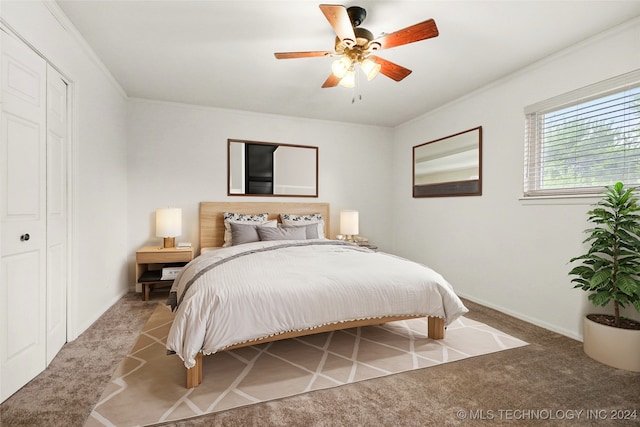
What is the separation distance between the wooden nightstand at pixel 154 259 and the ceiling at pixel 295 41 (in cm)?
193

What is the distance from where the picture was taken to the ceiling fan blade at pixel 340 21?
178 centimetres

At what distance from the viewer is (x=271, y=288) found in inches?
80.2

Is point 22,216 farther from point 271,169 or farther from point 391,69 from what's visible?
point 271,169

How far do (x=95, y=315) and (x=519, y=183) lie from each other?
439cm

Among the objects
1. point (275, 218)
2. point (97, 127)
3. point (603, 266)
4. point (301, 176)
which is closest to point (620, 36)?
point (603, 266)

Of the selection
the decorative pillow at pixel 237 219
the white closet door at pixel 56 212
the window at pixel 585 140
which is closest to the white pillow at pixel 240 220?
the decorative pillow at pixel 237 219

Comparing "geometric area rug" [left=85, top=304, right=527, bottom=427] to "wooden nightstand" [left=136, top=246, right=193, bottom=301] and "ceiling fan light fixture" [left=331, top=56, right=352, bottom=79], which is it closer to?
"wooden nightstand" [left=136, top=246, right=193, bottom=301]

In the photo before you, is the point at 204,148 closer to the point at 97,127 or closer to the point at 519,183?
the point at 97,127

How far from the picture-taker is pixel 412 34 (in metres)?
2.02

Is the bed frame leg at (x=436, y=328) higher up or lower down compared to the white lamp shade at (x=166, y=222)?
lower down

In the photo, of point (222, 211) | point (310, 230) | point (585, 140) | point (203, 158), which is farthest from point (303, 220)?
point (585, 140)

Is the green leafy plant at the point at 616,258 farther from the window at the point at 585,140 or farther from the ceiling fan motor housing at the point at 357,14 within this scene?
the ceiling fan motor housing at the point at 357,14

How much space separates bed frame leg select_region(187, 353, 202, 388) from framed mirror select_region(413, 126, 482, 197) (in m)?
3.35

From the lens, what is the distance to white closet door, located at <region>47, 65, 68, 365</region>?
84.4 inches
